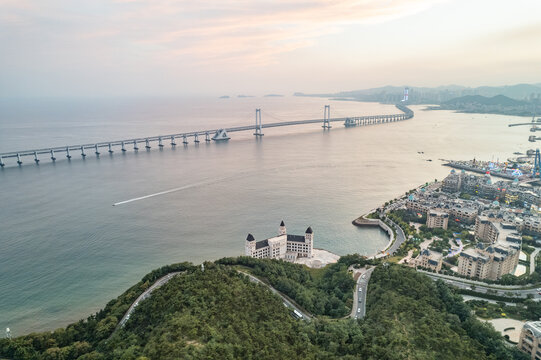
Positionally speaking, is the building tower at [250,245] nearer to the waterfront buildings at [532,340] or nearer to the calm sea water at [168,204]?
the calm sea water at [168,204]

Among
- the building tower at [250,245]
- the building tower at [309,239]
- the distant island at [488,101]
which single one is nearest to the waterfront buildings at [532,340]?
the building tower at [309,239]

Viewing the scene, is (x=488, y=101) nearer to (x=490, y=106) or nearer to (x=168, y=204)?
(x=490, y=106)

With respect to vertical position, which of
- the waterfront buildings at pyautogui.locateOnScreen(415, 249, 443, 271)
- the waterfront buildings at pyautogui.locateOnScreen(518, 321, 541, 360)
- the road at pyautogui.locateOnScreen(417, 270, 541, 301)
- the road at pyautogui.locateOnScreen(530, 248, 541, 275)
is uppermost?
the waterfront buildings at pyautogui.locateOnScreen(518, 321, 541, 360)

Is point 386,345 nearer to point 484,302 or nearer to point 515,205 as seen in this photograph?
point 484,302

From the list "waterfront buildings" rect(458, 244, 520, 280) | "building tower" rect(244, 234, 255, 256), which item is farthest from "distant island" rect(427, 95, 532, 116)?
"building tower" rect(244, 234, 255, 256)

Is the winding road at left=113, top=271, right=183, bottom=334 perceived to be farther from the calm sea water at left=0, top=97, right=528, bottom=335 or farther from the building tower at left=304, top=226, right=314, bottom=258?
the building tower at left=304, top=226, right=314, bottom=258

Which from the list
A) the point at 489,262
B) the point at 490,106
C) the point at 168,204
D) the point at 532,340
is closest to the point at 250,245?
the point at 168,204
